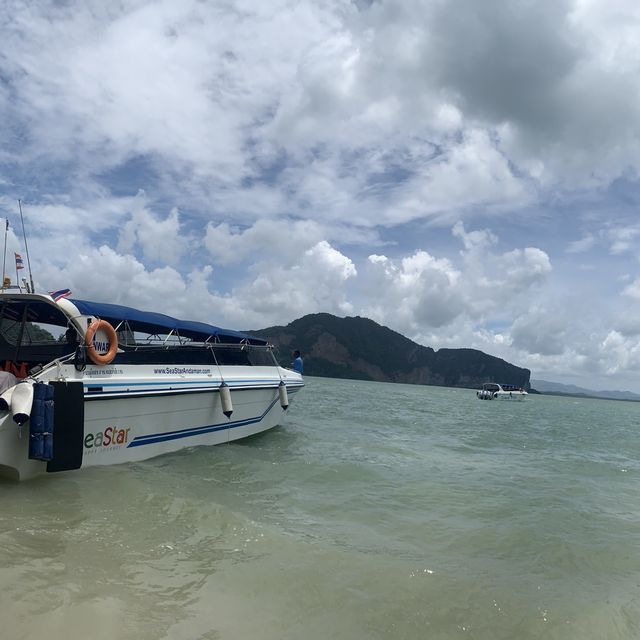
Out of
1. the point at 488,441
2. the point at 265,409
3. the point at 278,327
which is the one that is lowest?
the point at 488,441

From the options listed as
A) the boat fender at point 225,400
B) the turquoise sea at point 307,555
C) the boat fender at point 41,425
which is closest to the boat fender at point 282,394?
the boat fender at point 225,400

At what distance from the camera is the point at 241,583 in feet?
14.4

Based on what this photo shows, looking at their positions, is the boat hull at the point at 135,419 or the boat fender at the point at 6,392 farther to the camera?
the boat hull at the point at 135,419

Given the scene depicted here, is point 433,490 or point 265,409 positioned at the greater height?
point 265,409

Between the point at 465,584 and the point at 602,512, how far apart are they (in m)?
4.86

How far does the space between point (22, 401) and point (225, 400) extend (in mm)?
4753

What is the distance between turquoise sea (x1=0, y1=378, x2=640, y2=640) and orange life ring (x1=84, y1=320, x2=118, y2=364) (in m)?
1.71

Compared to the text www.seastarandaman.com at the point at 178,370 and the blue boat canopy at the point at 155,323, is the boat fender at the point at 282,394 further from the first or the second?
the text www.seastarandaman.com at the point at 178,370

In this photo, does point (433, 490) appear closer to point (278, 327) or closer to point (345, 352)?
point (278, 327)

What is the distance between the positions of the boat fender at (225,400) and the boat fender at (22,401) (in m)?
4.52

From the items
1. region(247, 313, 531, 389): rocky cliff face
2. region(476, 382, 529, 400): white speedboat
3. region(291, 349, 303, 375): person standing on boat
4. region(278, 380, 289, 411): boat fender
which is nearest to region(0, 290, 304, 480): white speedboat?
region(278, 380, 289, 411): boat fender

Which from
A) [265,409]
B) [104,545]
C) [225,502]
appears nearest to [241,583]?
[104,545]

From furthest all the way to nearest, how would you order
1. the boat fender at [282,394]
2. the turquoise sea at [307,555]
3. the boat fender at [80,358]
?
the boat fender at [282,394] < the boat fender at [80,358] < the turquoise sea at [307,555]

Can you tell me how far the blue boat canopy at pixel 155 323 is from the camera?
9.02 metres
